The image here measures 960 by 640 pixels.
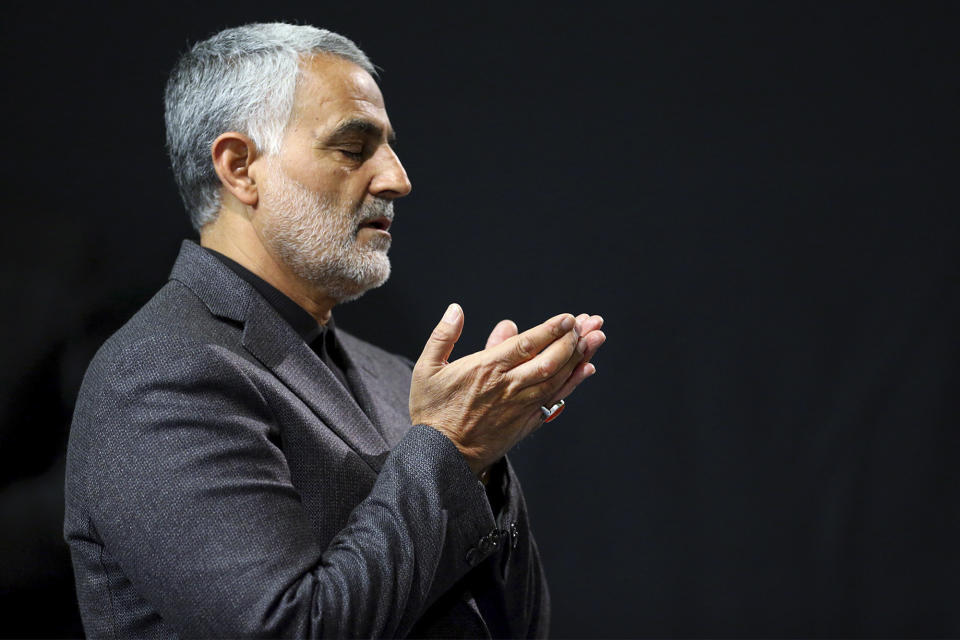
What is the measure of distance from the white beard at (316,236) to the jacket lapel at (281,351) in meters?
0.10

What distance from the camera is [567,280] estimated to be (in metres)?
1.92

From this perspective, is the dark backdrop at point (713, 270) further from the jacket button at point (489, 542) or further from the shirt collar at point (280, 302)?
the jacket button at point (489, 542)

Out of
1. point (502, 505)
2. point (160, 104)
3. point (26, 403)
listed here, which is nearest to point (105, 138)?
point (160, 104)

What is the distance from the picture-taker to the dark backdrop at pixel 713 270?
1.88 meters

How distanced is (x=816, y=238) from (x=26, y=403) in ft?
5.28

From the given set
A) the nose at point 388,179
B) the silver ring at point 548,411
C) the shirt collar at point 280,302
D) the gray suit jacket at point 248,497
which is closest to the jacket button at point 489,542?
the gray suit jacket at point 248,497

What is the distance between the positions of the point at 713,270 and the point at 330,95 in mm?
947

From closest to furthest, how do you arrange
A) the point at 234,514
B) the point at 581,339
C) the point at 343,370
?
the point at 234,514
the point at 581,339
the point at 343,370

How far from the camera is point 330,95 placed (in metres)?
1.36

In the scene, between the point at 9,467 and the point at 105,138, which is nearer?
the point at 9,467

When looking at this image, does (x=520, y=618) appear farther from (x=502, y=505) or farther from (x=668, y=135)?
(x=668, y=135)

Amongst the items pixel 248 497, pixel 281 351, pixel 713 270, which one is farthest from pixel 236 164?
pixel 713 270

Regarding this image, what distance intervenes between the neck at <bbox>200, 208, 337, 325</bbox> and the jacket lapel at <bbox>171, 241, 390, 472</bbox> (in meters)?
0.09

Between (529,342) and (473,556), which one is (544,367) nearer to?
(529,342)
